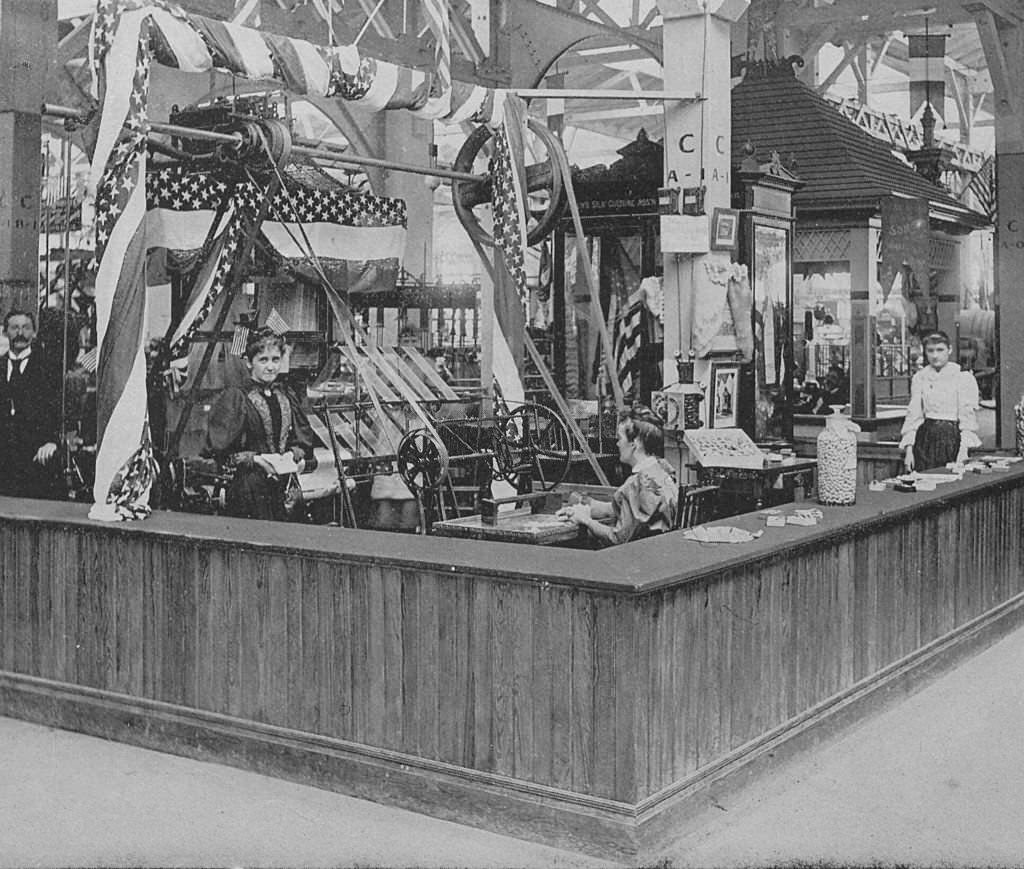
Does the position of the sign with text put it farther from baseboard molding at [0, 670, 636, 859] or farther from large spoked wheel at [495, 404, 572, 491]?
baseboard molding at [0, 670, 636, 859]

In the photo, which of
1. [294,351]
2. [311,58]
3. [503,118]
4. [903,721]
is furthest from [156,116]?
[903,721]

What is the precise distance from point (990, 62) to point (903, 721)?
27.5 feet

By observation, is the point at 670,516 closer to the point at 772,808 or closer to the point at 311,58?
the point at 772,808

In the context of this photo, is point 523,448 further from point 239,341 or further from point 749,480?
point 239,341

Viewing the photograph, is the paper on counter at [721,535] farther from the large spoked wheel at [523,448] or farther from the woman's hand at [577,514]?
the large spoked wheel at [523,448]

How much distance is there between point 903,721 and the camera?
5.45 m

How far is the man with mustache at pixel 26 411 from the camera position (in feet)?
23.9

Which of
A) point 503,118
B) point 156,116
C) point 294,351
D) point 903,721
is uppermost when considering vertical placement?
point 156,116

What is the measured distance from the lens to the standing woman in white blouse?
350 inches

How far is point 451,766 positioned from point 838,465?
7.89ft

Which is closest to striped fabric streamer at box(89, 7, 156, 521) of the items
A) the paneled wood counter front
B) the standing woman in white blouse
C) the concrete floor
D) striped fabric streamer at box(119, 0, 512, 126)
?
striped fabric streamer at box(119, 0, 512, 126)

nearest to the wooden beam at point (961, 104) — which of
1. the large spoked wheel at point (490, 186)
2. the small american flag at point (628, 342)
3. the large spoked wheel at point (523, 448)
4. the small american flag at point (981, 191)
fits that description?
the small american flag at point (981, 191)

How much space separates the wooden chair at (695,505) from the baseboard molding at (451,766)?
67.7 inches

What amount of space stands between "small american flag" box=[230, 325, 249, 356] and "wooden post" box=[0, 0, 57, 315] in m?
2.02
